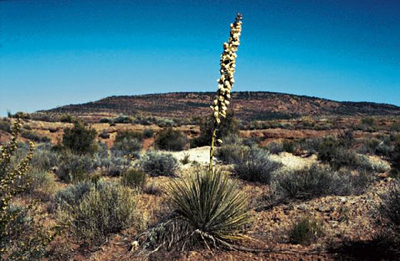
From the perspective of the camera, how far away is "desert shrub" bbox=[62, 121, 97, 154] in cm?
1399

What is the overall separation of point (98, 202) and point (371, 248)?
3756 mm

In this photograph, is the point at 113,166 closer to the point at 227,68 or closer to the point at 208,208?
the point at 208,208

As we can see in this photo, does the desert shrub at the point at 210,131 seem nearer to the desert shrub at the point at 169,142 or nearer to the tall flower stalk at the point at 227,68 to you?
the desert shrub at the point at 169,142

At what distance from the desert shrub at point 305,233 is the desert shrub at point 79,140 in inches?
448

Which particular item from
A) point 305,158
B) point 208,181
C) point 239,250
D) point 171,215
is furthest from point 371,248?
point 305,158

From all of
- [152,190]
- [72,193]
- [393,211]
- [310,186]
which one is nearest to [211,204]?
[393,211]

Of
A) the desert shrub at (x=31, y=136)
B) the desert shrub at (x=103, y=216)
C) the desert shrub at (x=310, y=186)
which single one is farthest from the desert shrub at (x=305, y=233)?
the desert shrub at (x=31, y=136)

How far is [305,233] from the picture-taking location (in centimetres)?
415

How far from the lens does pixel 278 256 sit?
368cm

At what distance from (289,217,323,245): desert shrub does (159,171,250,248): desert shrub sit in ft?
2.28

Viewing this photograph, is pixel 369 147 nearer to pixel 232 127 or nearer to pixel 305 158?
pixel 305 158

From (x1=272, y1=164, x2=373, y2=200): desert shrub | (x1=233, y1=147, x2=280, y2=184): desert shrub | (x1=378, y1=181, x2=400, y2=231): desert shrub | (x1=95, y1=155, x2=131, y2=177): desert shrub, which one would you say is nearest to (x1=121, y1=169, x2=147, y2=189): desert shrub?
(x1=95, y1=155, x2=131, y2=177): desert shrub

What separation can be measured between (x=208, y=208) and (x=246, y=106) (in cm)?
7275

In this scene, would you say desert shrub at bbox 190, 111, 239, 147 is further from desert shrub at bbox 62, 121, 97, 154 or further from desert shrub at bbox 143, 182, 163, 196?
desert shrub at bbox 143, 182, 163, 196
